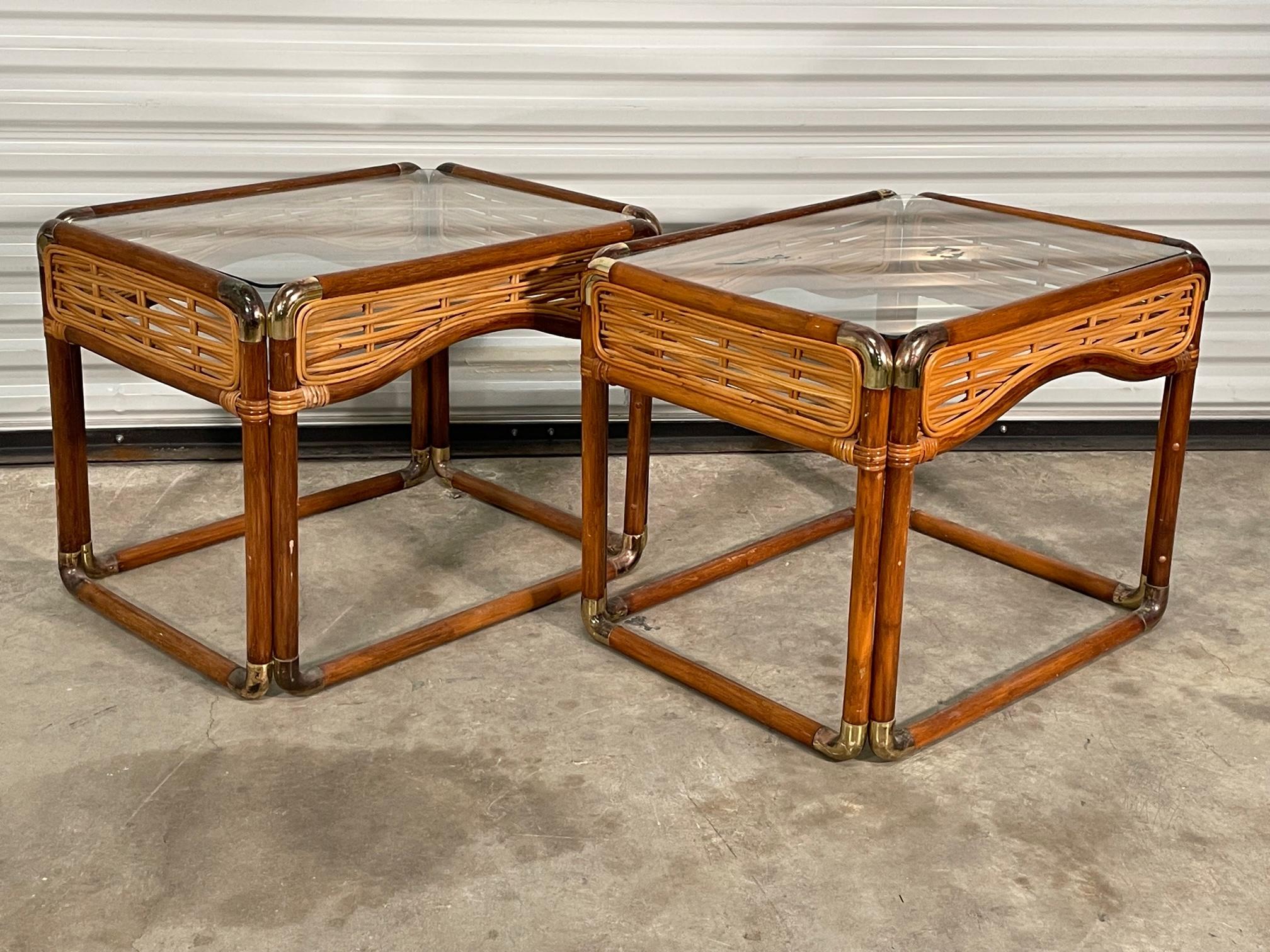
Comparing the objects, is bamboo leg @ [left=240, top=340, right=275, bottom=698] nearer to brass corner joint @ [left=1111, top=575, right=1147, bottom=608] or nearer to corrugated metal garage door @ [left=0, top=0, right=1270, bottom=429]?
corrugated metal garage door @ [left=0, top=0, right=1270, bottom=429]

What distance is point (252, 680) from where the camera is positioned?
227cm

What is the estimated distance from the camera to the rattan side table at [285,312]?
2.13 meters

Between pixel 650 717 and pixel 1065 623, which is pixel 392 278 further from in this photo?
pixel 1065 623

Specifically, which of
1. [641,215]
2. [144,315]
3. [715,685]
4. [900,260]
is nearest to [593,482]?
[715,685]

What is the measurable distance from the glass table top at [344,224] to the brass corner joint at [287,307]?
1.3 inches

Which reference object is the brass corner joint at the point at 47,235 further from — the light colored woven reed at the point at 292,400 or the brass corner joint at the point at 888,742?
the brass corner joint at the point at 888,742

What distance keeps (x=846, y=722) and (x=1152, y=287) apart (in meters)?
0.76

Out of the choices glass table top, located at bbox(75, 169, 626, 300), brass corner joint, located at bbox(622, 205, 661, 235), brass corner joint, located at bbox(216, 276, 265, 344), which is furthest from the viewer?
brass corner joint, located at bbox(622, 205, 661, 235)

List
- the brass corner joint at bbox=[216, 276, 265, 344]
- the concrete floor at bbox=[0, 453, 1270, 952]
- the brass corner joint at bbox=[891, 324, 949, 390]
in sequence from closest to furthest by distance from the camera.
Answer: the concrete floor at bbox=[0, 453, 1270, 952]
the brass corner joint at bbox=[891, 324, 949, 390]
the brass corner joint at bbox=[216, 276, 265, 344]

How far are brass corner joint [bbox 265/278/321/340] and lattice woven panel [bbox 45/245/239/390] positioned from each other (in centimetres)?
5

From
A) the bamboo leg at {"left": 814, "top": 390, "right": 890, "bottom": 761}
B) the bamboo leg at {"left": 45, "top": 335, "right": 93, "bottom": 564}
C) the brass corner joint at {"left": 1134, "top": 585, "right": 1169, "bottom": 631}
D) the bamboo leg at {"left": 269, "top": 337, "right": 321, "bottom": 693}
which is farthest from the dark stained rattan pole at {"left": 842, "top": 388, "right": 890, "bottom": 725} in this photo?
the bamboo leg at {"left": 45, "top": 335, "right": 93, "bottom": 564}

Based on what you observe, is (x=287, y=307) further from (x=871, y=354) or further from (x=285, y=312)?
(x=871, y=354)

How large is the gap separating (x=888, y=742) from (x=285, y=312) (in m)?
0.97

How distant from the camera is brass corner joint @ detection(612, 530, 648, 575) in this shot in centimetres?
273
